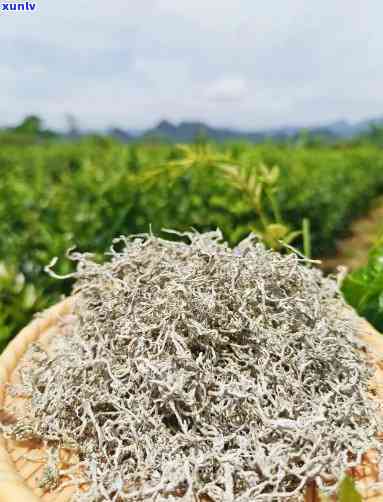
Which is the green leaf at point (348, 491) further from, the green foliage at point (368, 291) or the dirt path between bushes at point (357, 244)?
the dirt path between bushes at point (357, 244)

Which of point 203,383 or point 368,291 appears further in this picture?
point 368,291

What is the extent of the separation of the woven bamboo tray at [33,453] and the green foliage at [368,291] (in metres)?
0.22

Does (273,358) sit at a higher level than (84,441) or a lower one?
higher

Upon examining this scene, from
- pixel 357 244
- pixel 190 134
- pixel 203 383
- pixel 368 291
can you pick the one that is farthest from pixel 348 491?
pixel 190 134

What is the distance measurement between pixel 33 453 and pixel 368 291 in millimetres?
866

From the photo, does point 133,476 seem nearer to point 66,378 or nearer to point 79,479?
point 79,479

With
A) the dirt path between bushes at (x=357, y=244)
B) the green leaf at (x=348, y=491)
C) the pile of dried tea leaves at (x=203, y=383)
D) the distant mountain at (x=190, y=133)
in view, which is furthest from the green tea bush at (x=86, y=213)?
the dirt path between bushes at (x=357, y=244)

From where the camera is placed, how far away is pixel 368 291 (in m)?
1.24

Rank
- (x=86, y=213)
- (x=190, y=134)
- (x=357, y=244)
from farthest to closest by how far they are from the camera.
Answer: (x=190, y=134) → (x=357, y=244) → (x=86, y=213)

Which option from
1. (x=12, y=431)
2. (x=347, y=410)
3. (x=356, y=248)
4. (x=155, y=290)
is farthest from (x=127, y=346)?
Answer: (x=356, y=248)

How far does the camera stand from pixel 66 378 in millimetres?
828

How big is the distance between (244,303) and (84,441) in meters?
0.33

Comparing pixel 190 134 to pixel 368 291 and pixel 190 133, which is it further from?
pixel 368 291

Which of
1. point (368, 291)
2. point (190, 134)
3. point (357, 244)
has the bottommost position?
point (357, 244)
